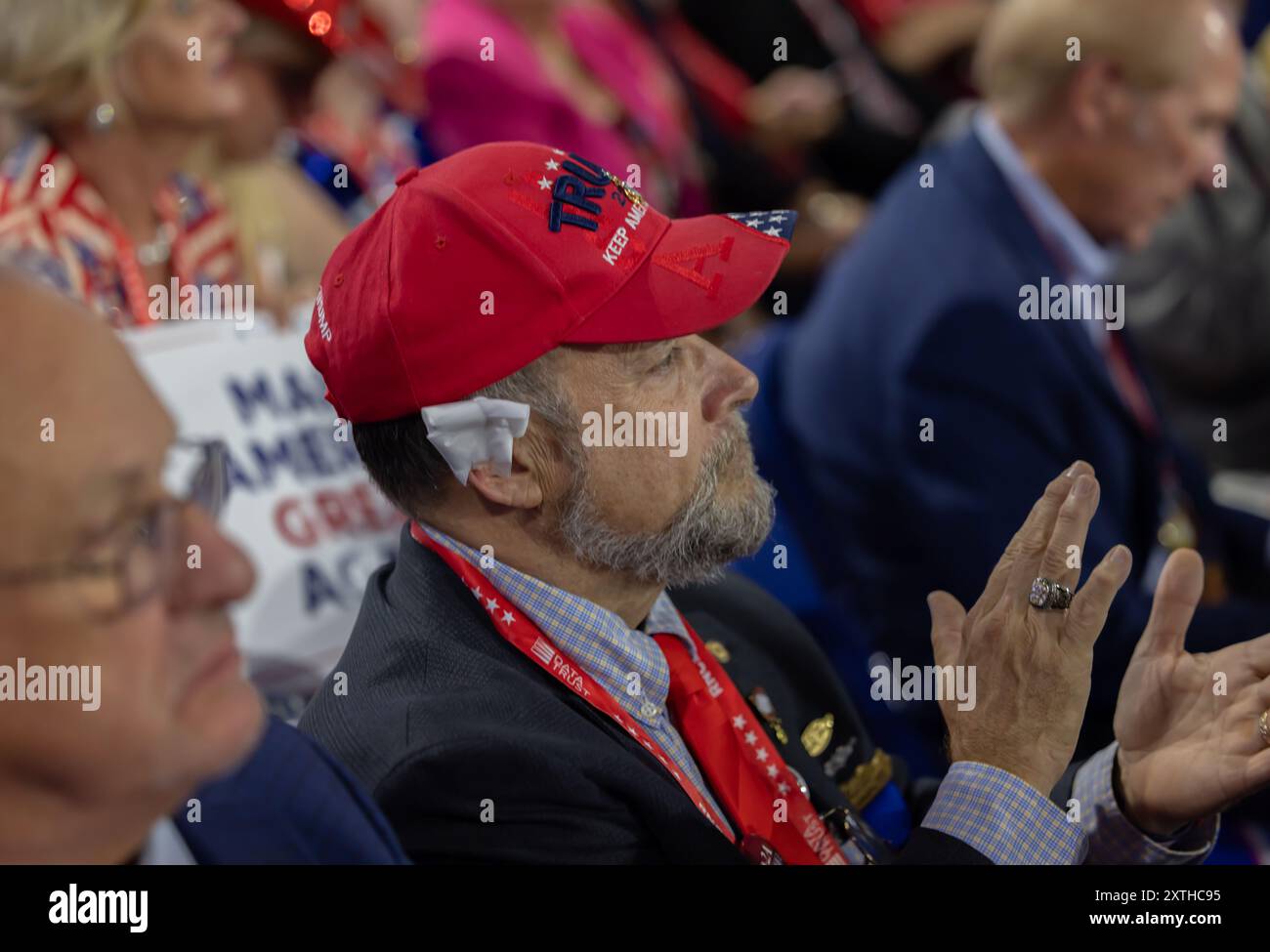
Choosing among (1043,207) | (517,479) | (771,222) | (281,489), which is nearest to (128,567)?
(517,479)

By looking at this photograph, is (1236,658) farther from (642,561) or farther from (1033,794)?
(642,561)

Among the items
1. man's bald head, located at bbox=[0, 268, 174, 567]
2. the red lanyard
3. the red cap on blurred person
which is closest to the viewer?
man's bald head, located at bbox=[0, 268, 174, 567]

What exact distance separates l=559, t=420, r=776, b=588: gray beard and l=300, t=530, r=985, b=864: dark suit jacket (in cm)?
12

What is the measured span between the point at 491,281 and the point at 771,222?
0.99ft

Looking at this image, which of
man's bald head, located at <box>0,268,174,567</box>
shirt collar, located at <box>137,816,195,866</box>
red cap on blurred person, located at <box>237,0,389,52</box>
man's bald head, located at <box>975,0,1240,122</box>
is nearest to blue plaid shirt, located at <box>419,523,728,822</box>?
shirt collar, located at <box>137,816,195,866</box>

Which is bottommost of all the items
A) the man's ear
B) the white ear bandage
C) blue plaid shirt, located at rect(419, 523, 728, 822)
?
blue plaid shirt, located at rect(419, 523, 728, 822)

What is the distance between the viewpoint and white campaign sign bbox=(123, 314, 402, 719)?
6.55 feet

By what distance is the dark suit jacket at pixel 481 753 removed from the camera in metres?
1.26

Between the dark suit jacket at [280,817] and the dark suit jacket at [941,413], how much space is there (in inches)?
33.8

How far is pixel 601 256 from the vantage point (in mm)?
1354

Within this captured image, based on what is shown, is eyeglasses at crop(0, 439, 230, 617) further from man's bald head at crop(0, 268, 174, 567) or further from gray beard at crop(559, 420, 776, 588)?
gray beard at crop(559, 420, 776, 588)
